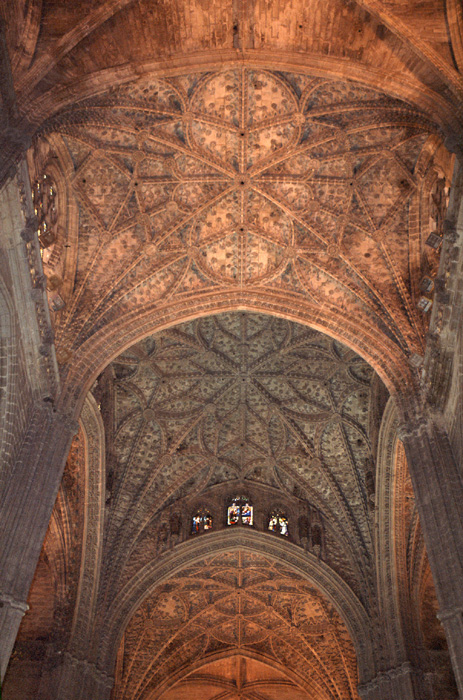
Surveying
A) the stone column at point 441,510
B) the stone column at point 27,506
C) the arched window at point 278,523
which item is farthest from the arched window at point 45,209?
the arched window at point 278,523

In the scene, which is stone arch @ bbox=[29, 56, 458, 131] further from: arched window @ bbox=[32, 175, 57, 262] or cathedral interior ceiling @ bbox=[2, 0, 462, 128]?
arched window @ bbox=[32, 175, 57, 262]

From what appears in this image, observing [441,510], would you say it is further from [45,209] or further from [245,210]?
[45,209]

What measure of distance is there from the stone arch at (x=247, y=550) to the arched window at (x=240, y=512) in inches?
22.1

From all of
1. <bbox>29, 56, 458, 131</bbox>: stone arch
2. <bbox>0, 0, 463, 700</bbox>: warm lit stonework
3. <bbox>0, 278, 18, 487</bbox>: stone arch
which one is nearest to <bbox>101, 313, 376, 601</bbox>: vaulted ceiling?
<bbox>0, 0, 463, 700</bbox>: warm lit stonework

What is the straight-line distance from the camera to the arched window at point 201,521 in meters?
21.8

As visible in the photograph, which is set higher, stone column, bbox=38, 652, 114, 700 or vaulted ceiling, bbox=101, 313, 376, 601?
vaulted ceiling, bbox=101, 313, 376, 601

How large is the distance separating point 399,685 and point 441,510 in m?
7.10

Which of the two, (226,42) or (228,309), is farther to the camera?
(228,309)

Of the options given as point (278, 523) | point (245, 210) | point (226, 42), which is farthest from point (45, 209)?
point (278, 523)

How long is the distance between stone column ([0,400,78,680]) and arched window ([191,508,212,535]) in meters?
9.01

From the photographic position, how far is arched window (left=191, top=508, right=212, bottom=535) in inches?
858

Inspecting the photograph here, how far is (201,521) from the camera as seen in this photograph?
22.0 metres

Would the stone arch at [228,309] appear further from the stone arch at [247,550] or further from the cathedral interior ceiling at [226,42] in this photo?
the stone arch at [247,550]

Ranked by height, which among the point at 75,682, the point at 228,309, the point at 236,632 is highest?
the point at 228,309
